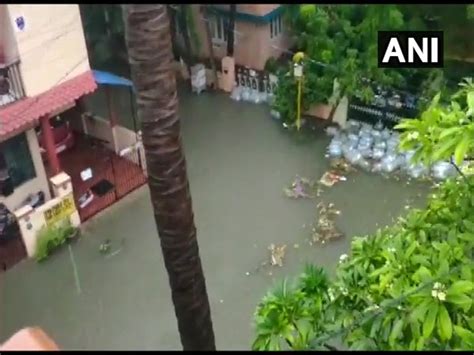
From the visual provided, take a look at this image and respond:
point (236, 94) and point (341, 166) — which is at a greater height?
point (236, 94)

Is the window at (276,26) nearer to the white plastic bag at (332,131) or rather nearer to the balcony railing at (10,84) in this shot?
the white plastic bag at (332,131)

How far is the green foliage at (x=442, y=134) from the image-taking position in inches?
152

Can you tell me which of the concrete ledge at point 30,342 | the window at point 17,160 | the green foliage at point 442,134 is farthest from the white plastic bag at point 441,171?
the concrete ledge at point 30,342

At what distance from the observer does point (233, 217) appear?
37.9 ft

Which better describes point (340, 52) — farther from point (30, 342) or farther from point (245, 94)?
point (30, 342)

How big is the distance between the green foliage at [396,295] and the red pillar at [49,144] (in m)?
7.56

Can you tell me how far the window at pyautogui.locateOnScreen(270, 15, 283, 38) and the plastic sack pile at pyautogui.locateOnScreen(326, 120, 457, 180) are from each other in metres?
2.97

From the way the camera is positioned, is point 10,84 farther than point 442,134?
Yes

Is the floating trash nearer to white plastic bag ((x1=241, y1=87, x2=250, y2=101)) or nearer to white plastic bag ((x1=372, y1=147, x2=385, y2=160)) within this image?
white plastic bag ((x1=241, y1=87, x2=250, y2=101))

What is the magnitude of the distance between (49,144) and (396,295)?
8357 millimetres

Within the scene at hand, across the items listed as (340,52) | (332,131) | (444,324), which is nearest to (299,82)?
(340,52)

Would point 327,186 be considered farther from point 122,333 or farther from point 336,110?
point 122,333

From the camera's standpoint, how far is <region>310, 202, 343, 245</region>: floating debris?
10.9 m

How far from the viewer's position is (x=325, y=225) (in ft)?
36.6
